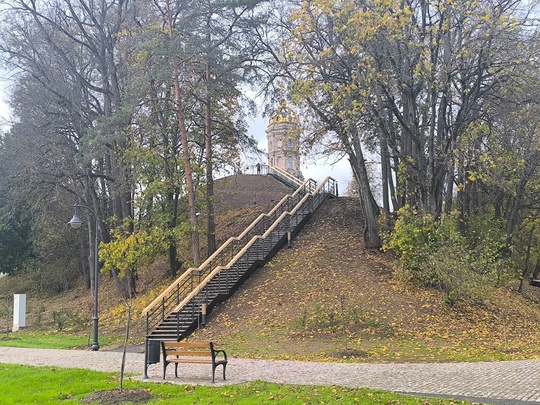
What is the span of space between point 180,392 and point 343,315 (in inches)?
268

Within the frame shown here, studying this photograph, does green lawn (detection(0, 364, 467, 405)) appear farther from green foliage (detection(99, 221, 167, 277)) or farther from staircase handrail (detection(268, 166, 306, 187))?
staircase handrail (detection(268, 166, 306, 187))

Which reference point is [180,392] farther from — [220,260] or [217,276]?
[220,260]

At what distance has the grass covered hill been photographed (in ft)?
44.9

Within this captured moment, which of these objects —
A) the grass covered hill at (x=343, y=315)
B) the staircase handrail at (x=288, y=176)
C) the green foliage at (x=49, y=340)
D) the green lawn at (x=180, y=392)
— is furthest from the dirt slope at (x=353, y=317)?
the staircase handrail at (x=288, y=176)

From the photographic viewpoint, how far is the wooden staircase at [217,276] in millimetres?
16578

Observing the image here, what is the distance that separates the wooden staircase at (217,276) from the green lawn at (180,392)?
1312mm

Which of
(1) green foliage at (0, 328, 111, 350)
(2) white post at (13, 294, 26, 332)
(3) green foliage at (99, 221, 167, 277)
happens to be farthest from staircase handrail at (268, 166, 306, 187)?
(1) green foliage at (0, 328, 111, 350)

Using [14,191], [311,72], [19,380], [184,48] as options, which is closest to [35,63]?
[14,191]

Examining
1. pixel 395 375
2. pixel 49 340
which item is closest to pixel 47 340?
pixel 49 340

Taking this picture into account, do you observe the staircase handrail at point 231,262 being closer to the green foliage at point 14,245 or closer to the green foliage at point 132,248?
the green foliage at point 132,248

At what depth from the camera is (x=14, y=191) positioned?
24109 mm

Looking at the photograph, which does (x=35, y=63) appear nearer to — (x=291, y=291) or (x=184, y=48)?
→ (x=184, y=48)

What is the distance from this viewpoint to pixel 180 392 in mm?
8648

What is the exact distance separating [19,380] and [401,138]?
55.9ft
